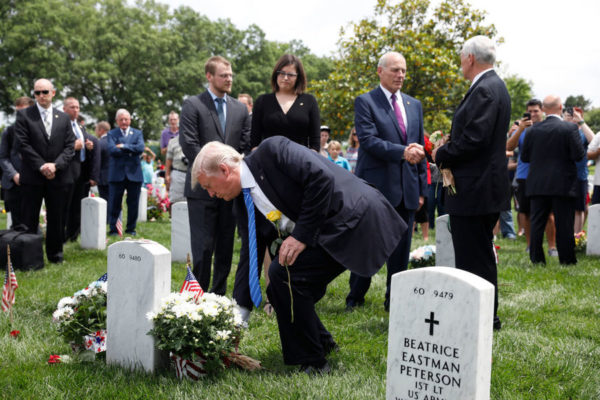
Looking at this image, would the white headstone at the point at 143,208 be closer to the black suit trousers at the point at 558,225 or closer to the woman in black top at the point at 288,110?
the woman in black top at the point at 288,110

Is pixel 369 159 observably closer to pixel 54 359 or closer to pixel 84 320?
pixel 84 320

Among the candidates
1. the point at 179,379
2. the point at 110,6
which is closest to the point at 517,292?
the point at 179,379

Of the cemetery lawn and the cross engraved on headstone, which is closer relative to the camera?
the cross engraved on headstone

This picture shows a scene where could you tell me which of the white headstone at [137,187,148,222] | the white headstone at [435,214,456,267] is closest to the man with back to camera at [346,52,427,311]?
the white headstone at [435,214,456,267]

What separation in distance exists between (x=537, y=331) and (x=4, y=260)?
22.1ft

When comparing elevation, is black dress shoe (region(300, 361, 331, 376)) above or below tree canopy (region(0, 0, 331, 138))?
below

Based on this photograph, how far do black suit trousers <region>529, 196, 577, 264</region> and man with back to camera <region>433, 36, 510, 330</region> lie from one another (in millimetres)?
3734

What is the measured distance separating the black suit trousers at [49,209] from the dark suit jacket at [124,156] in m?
3.05

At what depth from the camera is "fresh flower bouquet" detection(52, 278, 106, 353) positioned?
4.36 metres

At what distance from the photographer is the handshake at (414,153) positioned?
5363 millimetres

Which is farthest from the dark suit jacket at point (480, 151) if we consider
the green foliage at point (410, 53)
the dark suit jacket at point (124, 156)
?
the green foliage at point (410, 53)

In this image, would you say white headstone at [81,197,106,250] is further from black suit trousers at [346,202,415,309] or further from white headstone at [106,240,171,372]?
white headstone at [106,240,171,372]

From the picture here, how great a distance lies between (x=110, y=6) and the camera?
4597 cm

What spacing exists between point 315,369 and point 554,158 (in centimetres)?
581
